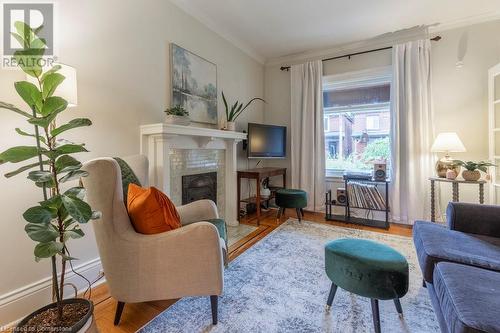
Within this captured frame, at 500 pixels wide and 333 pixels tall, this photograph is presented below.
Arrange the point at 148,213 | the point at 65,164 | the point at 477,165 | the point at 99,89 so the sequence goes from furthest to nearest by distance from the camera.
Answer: the point at 477,165, the point at 99,89, the point at 148,213, the point at 65,164

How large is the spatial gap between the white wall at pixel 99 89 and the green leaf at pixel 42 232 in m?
0.76

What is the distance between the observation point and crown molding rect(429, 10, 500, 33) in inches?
111

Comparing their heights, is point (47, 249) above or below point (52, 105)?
below

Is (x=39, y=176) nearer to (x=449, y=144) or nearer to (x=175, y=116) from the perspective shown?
(x=175, y=116)

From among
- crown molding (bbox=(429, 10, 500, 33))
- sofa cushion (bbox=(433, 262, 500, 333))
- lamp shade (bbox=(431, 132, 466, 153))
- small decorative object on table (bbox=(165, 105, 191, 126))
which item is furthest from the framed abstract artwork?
crown molding (bbox=(429, 10, 500, 33))

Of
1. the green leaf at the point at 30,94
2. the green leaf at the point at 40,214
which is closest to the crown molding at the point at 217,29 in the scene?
the green leaf at the point at 30,94

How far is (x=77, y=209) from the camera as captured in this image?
38.9 inches

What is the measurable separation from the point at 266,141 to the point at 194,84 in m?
1.45

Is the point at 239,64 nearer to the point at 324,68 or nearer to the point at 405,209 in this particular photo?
the point at 324,68

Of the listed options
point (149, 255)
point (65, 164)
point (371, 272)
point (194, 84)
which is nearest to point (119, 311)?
point (149, 255)

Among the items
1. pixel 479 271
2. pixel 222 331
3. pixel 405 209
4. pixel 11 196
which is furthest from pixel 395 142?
pixel 11 196

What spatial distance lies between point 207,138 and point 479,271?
8.08ft

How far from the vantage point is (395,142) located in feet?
10.7

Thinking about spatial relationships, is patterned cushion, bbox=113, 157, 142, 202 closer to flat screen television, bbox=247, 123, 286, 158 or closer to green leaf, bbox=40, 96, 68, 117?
green leaf, bbox=40, 96, 68, 117
